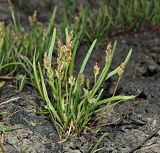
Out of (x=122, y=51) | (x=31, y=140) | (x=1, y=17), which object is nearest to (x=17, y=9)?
(x=1, y=17)

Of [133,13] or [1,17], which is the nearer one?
[133,13]

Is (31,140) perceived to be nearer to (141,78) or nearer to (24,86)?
(24,86)

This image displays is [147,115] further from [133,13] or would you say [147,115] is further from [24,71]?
[133,13]

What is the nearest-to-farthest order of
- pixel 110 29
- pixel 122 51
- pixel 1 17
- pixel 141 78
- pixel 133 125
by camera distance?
pixel 133 125
pixel 141 78
pixel 122 51
pixel 110 29
pixel 1 17

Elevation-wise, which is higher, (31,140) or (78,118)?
(78,118)

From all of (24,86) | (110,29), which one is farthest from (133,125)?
(110,29)

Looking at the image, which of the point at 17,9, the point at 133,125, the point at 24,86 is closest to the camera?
the point at 133,125
